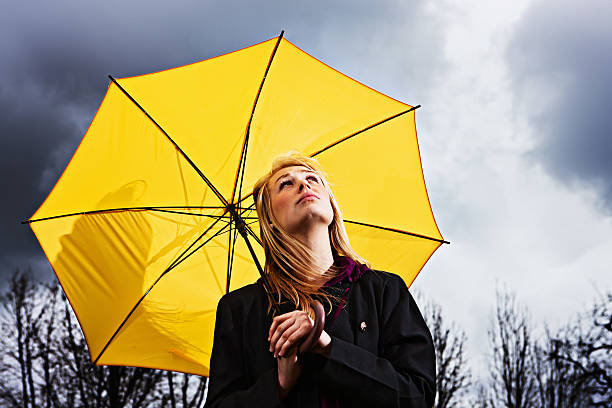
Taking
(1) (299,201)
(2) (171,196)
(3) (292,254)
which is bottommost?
A: (3) (292,254)

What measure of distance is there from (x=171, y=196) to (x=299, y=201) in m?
0.95

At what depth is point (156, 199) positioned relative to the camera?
10.8 ft

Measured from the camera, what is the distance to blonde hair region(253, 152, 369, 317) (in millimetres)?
2543

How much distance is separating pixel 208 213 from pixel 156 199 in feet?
1.02

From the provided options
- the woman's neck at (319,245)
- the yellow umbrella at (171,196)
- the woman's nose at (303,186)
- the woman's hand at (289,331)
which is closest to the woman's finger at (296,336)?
the woman's hand at (289,331)

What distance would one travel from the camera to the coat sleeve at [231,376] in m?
2.21

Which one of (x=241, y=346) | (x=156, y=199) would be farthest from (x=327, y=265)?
(x=156, y=199)

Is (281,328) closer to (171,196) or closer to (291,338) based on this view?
(291,338)

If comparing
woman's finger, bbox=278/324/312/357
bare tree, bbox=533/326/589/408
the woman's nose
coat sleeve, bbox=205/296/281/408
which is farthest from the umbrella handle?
bare tree, bbox=533/326/589/408

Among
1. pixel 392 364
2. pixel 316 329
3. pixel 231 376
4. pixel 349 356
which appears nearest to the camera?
pixel 316 329

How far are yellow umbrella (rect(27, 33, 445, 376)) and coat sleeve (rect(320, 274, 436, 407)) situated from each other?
3.96 feet

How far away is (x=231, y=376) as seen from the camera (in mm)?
2439

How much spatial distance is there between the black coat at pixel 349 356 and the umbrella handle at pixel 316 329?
137 millimetres

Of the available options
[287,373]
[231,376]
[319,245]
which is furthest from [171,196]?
[287,373]
